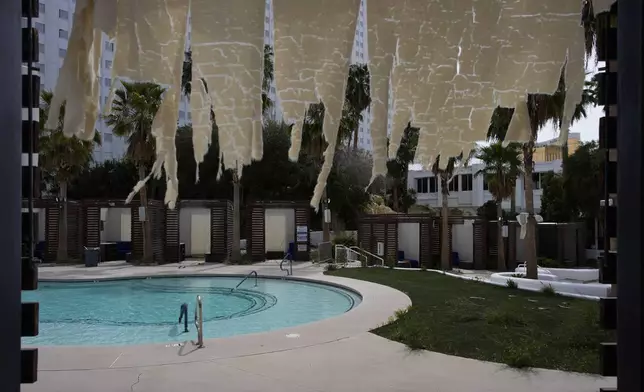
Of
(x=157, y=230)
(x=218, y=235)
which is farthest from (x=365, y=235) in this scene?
(x=157, y=230)

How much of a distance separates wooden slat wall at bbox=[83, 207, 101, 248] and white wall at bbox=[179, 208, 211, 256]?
396 cm

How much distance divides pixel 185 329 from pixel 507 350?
6684mm

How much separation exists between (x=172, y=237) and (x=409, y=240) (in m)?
11.4

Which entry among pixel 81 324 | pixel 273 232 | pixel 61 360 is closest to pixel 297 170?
pixel 273 232

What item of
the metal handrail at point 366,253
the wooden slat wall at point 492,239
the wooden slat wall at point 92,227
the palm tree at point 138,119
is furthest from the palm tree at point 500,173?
the wooden slat wall at point 92,227

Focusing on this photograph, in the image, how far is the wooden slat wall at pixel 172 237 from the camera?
25906mm

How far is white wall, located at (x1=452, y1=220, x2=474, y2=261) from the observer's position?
83.7ft

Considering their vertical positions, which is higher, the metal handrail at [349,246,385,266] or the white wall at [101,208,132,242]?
the white wall at [101,208,132,242]

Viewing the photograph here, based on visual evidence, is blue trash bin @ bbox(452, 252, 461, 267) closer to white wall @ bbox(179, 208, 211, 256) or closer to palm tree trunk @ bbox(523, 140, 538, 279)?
palm tree trunk @ bbox(523, 140, 538, 279)

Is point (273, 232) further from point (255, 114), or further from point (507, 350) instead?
point (255, 114)

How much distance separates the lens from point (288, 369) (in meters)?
7.54

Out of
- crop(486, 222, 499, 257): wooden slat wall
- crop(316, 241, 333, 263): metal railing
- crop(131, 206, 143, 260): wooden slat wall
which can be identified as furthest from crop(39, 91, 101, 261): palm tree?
crop(486, 222, 499, 257): wooden slat wall

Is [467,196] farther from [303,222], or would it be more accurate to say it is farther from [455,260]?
[303,222]

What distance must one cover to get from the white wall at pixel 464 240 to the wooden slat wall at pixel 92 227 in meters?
Answer: 17.2
